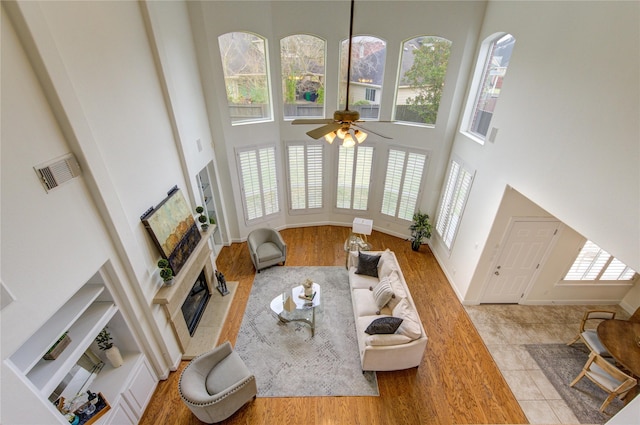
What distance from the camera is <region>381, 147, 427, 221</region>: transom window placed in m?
7.27

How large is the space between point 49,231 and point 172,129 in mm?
2734

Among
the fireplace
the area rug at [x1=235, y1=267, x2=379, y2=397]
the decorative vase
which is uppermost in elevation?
the decorative vase

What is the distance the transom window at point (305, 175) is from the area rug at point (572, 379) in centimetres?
593

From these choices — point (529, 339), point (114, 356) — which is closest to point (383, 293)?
point (529, 339)

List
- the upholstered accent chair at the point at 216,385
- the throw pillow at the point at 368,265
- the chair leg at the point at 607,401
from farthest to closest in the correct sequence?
1. the throw pillow at the point at 368,265
2. the chair leg at the point at 607,401
3. the upholstered accent chair at the point at 216,385

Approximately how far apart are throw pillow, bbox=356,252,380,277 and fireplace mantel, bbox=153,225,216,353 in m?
3.25

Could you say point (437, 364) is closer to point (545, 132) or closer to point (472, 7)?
point (545, 132)

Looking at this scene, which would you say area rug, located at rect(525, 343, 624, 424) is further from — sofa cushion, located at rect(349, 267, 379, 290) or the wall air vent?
the wall air vent

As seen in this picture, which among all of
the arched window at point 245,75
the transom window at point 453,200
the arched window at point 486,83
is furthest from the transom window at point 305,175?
the arched window at point 486,83

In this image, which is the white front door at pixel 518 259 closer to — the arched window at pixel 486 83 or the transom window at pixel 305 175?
the arched window at pixel 486 83

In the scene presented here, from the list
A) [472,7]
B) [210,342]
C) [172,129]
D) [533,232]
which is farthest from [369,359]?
[472,7]

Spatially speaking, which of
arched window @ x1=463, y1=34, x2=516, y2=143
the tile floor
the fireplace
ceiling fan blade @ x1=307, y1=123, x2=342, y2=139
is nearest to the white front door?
the tile floor

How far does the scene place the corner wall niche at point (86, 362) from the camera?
279cm

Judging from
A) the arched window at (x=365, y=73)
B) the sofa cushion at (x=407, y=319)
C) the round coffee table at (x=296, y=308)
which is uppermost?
the arched window at (x=365, y=73)
